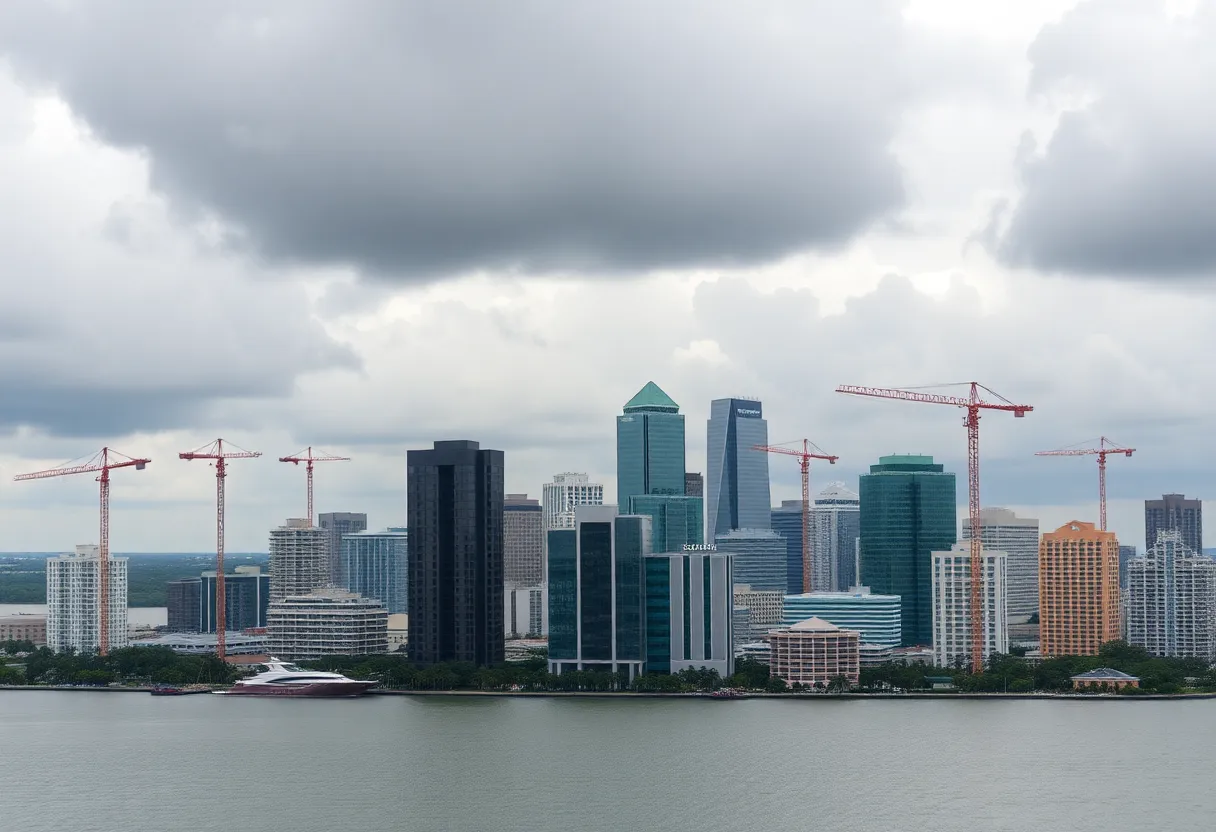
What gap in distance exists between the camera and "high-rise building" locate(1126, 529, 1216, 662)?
15275 centimetres

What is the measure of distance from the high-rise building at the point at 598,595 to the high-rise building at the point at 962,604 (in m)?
34.1

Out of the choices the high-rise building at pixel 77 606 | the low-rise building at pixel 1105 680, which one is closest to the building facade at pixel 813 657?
the low-rise building at pixel 1105 680

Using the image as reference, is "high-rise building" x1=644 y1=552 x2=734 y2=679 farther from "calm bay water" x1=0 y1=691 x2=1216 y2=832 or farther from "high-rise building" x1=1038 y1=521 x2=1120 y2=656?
"high-rise building" x1=1038 y1=521 x2=1120 y2=656

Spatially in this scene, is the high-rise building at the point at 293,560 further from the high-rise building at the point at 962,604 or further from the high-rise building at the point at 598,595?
the high-rise building at the point at 962,604

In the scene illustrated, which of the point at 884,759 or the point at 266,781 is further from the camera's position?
the point at 884,759

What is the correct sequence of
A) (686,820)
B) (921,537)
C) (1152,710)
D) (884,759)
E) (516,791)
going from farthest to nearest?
(921,537) → (1152,710) → (884,759) → (516,791) → (686,820)

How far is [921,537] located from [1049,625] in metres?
31.0

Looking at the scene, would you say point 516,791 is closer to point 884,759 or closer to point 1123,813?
point 884,759

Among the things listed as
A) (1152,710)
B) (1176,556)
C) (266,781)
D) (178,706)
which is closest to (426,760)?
(266,781)

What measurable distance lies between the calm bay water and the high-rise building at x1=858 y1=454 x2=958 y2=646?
7020 centimetres

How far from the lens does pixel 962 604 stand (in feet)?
484

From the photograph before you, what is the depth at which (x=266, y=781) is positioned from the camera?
241 ft

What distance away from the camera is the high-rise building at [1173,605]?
501 ft

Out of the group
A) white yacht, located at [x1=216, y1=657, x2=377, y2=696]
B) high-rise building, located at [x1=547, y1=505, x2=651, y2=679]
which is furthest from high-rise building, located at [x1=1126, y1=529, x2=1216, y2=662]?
white yacht, located at [x1=216, y1=657, x2=377, y2=696]
